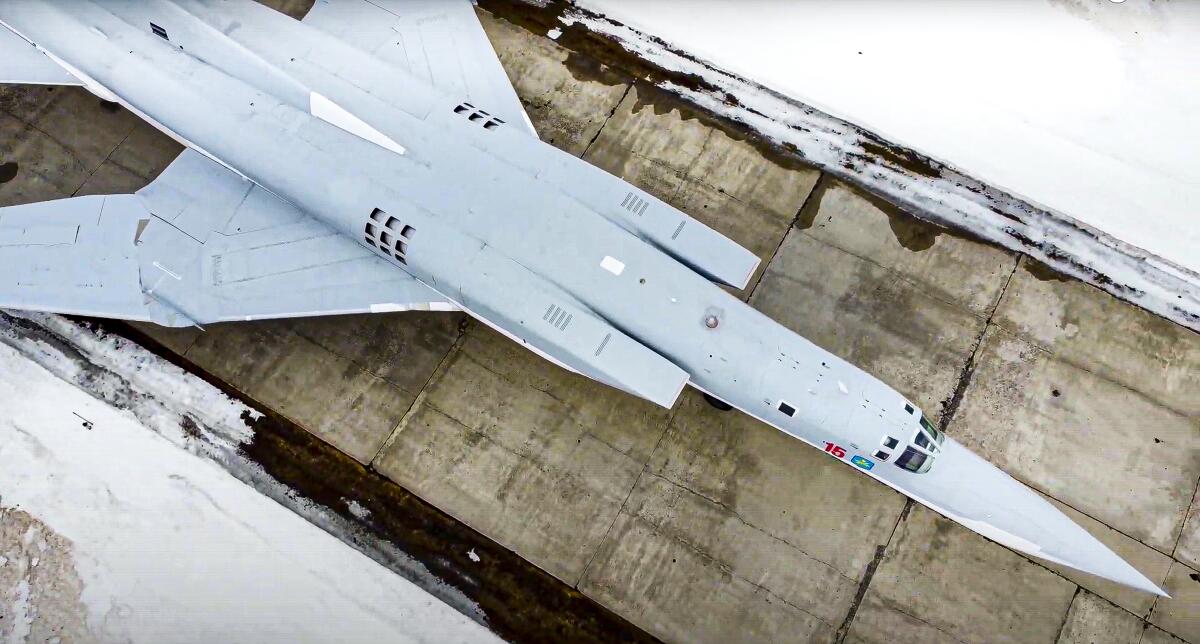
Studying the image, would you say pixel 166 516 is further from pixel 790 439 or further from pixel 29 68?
pixel 790 439

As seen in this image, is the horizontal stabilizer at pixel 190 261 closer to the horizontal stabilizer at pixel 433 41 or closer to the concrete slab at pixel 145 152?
the concrete slab at pixel 145 152

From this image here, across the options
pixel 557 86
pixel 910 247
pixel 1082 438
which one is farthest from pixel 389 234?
pixel 1082 438

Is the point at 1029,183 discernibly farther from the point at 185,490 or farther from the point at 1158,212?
the point at 185,490

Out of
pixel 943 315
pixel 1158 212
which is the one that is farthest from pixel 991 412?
pixel 1158 212

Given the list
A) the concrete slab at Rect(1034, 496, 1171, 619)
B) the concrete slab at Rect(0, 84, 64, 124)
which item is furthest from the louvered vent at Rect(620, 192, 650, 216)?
the concrete slab at Rect(0, 84, 64, 124)

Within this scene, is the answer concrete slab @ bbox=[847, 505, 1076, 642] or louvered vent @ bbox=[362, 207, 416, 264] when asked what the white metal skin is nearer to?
louvered vent @ bbox=[362, 207, 416, 264]
